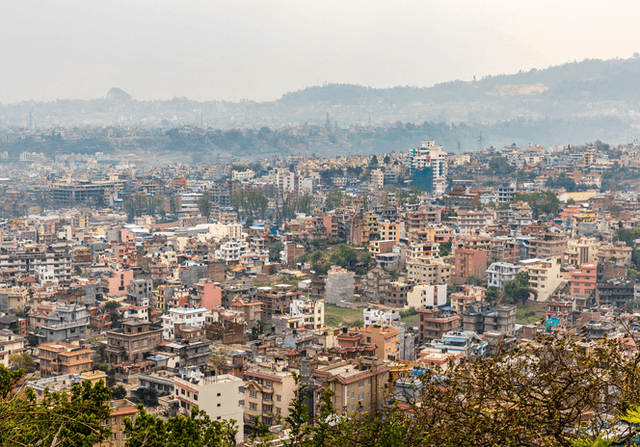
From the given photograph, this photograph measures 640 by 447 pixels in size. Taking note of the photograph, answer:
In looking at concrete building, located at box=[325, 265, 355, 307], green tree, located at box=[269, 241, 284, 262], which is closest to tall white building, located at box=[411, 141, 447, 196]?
green tree, located at box=[269, 241, 284, 262]

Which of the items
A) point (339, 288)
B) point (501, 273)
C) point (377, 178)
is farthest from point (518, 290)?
point (377, 178)

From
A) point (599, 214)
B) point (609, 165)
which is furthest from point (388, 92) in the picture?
point (599, 214)

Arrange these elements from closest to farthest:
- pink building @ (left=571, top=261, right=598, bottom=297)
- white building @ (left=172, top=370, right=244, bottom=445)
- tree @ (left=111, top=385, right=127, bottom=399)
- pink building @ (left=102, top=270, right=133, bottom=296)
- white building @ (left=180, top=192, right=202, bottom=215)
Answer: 1. white building @ (left=172, top=370, right=244, bottom=445)
2. tree @ (left=111, top=385, right=127, bottom=399)
3. pink building @ (left=571, top=261, right=598, bottom=297)
4. pink building @ (left=102, top=270, right=133, bottom=296)
5. white building @ (left=180, top=192, right=202, bottom=215)

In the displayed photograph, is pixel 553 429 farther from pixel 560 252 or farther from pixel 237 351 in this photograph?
pixel 560 252

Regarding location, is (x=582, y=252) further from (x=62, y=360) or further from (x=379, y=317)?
(x=62, y=360)

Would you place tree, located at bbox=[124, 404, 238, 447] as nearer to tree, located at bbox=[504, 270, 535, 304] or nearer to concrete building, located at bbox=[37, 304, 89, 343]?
concrete building, located at bbox=[37, 304, 89, 343]

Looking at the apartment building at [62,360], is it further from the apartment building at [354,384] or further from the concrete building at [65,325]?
the apartment building at [354,384]
